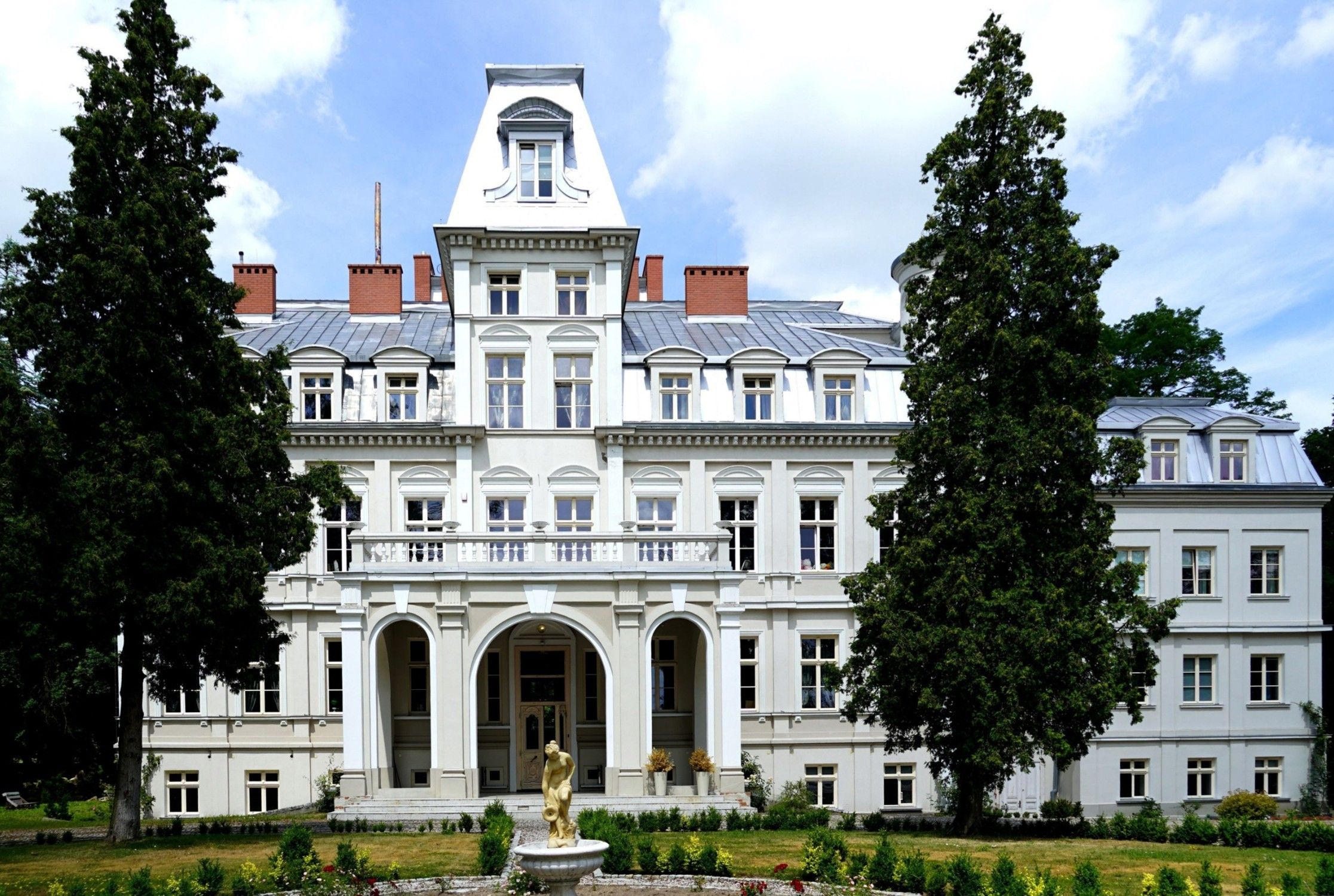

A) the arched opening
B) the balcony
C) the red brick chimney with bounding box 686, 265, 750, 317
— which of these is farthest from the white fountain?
the red brick chimney with bounding box 686, 265, 750, 317

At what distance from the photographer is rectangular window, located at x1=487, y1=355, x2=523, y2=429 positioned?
103 feet

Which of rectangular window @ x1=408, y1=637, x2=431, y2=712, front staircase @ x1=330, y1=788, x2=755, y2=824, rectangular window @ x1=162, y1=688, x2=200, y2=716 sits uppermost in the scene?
rectangular window @ x1=408, y1=637, x2=431, y2=712

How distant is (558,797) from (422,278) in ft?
93.8

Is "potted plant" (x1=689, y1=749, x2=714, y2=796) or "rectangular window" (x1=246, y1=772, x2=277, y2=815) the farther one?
"rectangular window" (x1=246, y1=772, x2=277, y2=815)

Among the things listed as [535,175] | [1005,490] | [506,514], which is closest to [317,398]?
[506,514]

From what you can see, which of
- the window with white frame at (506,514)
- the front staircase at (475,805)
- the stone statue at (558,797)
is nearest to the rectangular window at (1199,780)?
the front staircase at (475,805)

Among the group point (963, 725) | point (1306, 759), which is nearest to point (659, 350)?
point (963, 725)

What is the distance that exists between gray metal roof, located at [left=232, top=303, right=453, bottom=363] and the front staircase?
40.9 feet

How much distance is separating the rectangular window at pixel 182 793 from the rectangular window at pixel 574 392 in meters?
13.6

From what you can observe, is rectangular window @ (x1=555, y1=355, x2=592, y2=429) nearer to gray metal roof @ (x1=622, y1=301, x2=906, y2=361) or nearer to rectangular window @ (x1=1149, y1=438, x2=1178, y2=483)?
gray metal roof @ (x1=622, y1=301, x2=906, y2=361)

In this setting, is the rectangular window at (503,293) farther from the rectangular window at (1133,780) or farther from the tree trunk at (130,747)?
the rectangular window at (1133,780)

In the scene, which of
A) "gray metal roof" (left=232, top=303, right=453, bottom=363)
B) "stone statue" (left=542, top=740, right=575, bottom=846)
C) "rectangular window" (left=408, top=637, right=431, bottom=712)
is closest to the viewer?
"stone statue" (left=542, top=740, right=575, bottom=846)

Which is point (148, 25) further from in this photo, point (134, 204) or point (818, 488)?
point (818, 488)

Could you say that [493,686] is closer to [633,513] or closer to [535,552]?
[535,552]
